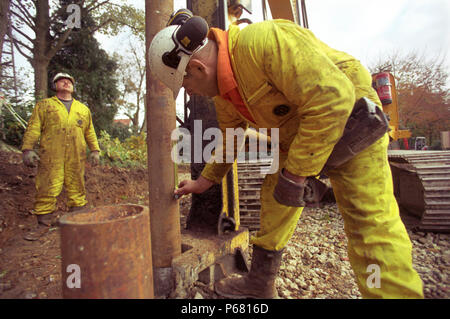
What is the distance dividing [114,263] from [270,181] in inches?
53.6

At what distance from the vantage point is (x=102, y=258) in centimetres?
114

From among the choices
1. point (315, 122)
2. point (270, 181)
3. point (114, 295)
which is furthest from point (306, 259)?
point (114, 295)

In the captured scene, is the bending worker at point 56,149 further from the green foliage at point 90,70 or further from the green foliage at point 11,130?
the green foliage at point 90,70

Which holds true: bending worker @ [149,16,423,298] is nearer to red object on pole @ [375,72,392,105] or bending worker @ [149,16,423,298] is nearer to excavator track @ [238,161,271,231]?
excavator track @ [238,161,271,231]

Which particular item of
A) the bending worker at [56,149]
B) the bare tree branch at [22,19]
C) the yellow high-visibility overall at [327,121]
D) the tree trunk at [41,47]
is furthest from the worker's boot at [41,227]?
the bare tree branch at [22,19]

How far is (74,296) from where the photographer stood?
1176 mm

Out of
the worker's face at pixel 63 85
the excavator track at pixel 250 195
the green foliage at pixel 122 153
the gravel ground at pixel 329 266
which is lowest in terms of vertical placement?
the gravel ground at pixel 329 266

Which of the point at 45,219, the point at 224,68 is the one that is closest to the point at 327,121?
the point at 224,68

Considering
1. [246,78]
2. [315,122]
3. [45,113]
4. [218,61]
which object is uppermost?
[45,113]

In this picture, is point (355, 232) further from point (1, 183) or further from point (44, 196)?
point (1, 183)

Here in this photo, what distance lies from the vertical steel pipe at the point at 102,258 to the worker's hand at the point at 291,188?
33.1 inches

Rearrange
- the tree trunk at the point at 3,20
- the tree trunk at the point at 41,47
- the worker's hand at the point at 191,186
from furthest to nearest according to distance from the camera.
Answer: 1. the tree trunk at the point at 41,47
2. the tree trunk at the point at 3,20
3. the worker's hand at the point at 191,186

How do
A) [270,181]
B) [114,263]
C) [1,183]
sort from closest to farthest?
[114,263] → [270,181] → [1,183]

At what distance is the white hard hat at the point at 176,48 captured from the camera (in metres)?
1.47
